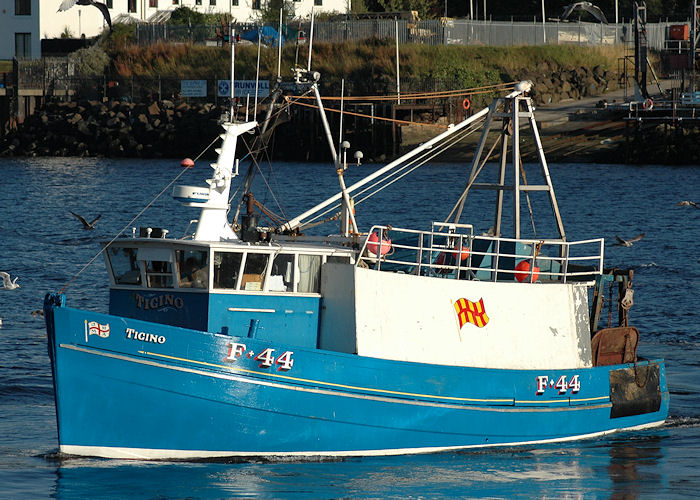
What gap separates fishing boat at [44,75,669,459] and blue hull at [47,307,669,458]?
21 millimetres

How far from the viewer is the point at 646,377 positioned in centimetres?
2045

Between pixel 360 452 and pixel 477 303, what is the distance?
298cm

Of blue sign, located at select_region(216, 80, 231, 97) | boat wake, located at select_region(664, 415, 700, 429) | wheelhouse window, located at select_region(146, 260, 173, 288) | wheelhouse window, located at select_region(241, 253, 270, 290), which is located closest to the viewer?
wheelhouse window, located at select_region(241, 253, 270, 290)

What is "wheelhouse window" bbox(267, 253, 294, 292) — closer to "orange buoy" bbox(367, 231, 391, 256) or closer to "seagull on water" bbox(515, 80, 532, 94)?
"orange buoy" bbox(367, 231, 391, 256)

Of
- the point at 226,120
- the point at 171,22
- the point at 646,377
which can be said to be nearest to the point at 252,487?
the point at 226,120

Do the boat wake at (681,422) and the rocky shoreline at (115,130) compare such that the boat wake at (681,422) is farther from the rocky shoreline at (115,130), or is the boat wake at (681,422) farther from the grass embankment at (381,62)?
the rocky shoreline at (115,130)

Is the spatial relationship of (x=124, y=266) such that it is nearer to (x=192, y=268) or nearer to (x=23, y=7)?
(x=192, y=268)

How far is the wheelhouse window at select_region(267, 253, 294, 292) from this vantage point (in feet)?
56.6

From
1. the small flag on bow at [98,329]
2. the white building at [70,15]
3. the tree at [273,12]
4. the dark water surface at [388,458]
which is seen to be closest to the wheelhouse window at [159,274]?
the small flag on bow at [98,329]

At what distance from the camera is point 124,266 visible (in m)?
17.7

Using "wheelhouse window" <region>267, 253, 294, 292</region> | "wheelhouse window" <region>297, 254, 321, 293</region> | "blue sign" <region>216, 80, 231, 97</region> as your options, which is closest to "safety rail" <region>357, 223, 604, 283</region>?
"wheelhouse window" <region>297, 254, 321, 293</region>

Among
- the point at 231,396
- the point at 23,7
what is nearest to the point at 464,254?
the point at 231,396

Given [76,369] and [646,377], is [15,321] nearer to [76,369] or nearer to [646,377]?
[76,369]

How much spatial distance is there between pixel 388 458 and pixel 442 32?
68738 millimetres
